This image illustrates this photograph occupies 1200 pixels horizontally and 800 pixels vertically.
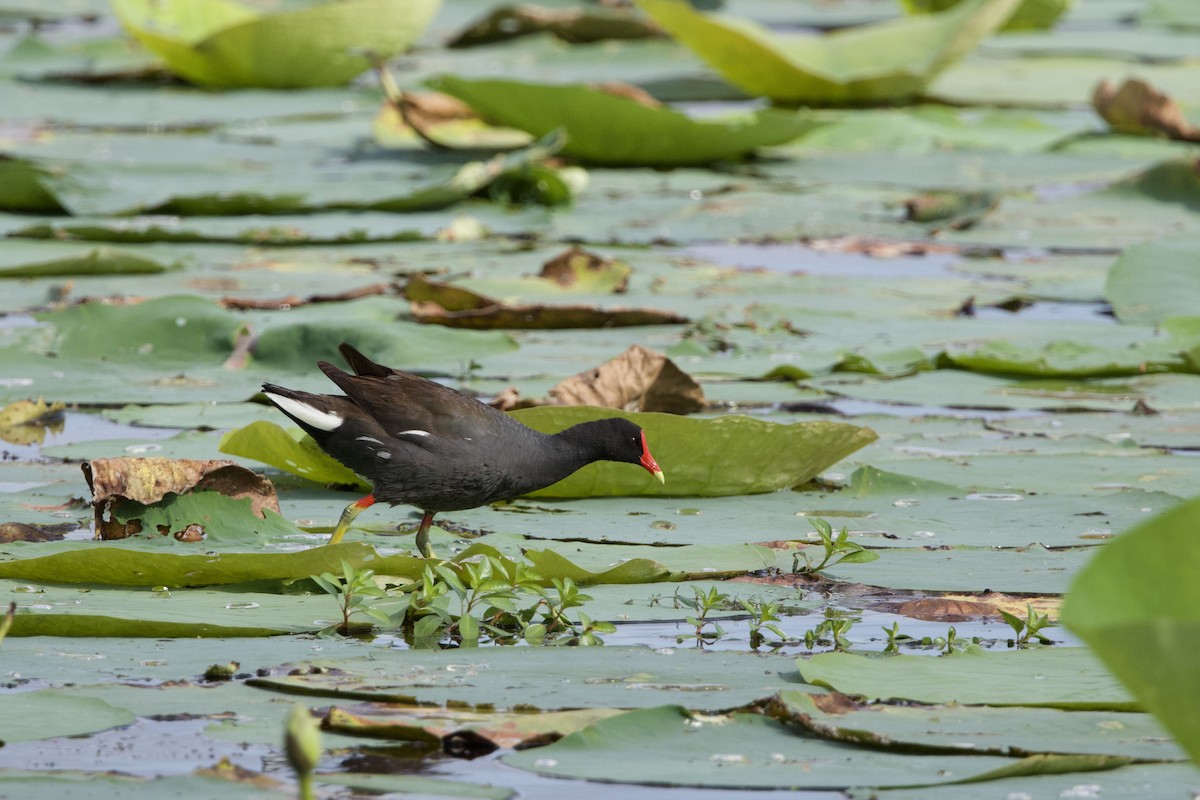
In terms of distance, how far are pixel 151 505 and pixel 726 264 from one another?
3.27 meters

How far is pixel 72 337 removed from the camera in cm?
446

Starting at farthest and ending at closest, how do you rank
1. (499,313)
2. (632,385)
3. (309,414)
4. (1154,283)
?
(1154,283) < (499,313) < (632,385) < (309,414)

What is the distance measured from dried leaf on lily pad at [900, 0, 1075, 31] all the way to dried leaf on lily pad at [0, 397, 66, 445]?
29.0 feet

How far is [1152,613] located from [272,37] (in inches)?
284

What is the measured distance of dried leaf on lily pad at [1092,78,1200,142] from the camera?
776cm

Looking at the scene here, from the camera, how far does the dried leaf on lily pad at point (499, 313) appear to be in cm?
481

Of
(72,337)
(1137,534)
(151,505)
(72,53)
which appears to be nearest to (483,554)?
(151,505)

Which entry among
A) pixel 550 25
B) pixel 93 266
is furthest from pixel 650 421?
pixel 550 25

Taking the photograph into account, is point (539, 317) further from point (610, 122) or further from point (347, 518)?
point (610, 122)

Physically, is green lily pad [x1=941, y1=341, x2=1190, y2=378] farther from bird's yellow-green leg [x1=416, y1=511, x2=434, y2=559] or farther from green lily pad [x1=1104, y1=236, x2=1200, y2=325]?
bird's yellow-green leg [x1=416, y1=511, x2=434, y2=559]

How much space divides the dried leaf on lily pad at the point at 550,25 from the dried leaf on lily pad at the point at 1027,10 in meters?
1.86

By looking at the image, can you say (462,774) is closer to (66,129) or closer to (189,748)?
(189,748)

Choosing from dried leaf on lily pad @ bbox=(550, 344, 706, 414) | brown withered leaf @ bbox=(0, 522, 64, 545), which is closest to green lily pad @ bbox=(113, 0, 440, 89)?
dried leaf on lily pad @ bbox=(550, 344, 706, 414)

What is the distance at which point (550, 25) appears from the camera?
36.6 feet
